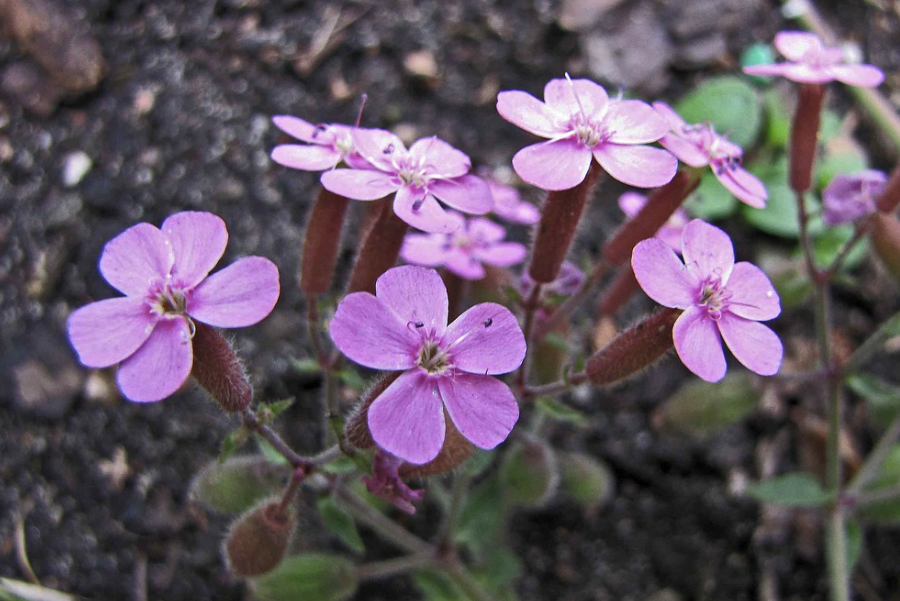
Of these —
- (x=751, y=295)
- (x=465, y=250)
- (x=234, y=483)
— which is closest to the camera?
(x=751, y=295)

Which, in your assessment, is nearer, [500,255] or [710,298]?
[710,298]

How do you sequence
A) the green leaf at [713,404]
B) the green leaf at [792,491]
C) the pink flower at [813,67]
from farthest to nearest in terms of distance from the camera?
the green leaf at [713,404], the green leaf at [792,491], the pink flower at [813,67]

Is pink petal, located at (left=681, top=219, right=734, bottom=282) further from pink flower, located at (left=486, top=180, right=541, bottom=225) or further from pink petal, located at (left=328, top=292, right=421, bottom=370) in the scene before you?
pink flower, located at (left=486, top=180, right=541, bottom=225)

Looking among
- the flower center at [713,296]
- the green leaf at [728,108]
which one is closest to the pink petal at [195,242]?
the flower center at [713,296]

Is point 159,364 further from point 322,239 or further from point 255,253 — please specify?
point 255,253

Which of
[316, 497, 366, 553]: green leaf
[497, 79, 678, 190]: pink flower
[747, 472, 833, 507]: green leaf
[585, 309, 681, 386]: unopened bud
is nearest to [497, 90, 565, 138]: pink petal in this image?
[497, 79, 678, 190]: pink flower

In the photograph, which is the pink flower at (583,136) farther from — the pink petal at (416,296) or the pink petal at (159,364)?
the pink petal at (159,364)

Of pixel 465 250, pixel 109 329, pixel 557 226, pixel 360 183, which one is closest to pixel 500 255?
pixel 465 250
